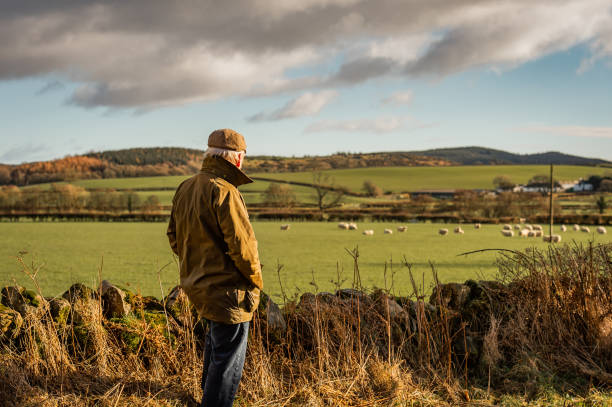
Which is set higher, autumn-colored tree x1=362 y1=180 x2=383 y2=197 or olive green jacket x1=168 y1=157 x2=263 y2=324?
olive green jacket x1=168 y1=157 x2=263 y2=324

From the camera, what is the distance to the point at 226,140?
3496 mm

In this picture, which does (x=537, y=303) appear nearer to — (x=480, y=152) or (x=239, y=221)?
(x=239, y=221)

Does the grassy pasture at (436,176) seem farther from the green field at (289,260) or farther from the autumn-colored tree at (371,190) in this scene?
the green field at (289,260)

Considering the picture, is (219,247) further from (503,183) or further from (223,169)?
(503,183)

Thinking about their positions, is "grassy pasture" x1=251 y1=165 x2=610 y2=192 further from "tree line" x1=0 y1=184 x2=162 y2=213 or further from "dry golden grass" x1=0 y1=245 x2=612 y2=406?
"dry golden grass" x1=0 y1=245 x2=612 y2=406

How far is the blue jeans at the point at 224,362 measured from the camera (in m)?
3.53

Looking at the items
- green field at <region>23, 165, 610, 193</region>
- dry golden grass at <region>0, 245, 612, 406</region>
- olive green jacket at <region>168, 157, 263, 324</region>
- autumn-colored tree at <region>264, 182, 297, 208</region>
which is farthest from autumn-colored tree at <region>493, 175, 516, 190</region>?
olive green jacket at <region>168, 157, 263, 324</region>

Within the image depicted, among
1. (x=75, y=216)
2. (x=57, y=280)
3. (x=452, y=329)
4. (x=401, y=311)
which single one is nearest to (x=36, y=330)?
(x=401, y=311)

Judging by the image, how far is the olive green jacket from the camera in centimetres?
330

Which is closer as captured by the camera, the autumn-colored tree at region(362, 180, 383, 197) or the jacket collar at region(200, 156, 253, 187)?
the jacket collar at region(200, 156, 253, 187)

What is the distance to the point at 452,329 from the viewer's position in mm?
5637

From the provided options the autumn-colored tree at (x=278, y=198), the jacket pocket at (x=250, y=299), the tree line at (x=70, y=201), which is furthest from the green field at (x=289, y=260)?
the autumn-colored tree at (x=278, y=198)

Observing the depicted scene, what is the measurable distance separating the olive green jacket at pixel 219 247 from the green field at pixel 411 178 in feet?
289

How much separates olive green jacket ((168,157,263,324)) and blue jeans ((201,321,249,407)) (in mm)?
161
